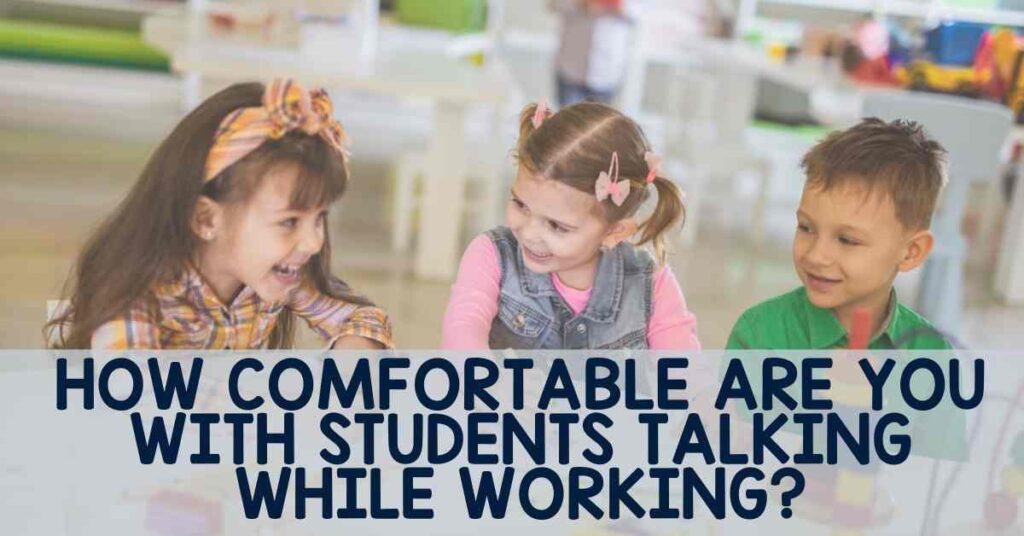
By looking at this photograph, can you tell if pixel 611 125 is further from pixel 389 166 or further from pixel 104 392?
pixel 389 166

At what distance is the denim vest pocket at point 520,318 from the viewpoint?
1577mm

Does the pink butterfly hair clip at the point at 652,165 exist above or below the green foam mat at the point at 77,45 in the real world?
above

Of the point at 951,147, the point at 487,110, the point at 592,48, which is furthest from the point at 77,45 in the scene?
the point at 951,147

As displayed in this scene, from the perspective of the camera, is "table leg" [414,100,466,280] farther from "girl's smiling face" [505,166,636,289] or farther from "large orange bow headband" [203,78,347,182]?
"large orange bow headband" [203,78,347,182]

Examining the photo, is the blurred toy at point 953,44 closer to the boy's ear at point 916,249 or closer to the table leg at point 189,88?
the table leg at point 189,88

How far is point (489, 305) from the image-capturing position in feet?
5.11

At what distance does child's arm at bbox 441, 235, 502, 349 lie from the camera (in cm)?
150

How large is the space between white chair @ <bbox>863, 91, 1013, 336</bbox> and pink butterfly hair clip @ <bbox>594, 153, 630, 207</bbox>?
1952mm

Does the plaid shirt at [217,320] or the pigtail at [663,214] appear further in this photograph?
the pigtail at [663,214]

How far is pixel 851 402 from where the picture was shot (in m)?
1.16

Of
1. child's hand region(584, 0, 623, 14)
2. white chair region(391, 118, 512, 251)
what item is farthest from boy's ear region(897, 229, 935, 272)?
child's hand region(584, 0, 623, 14)

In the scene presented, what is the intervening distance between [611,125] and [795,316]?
0.31 metres

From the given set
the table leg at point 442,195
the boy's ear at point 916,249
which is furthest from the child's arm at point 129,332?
the table leg at point 442,195

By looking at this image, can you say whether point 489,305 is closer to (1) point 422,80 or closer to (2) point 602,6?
(1) point 422,80
